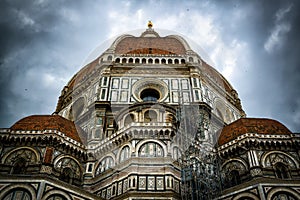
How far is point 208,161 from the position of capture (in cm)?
2078

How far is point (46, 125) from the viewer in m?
21.0

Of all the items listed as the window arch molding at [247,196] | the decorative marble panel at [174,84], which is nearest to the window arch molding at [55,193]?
the window arch molding at [247,196]

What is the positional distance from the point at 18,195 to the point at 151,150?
26.7ft

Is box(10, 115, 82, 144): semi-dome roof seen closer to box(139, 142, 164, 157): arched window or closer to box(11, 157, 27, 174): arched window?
box(11, 157, 27, 174): arched window

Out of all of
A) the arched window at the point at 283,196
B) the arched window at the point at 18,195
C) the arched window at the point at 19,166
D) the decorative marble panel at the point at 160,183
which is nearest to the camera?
the arched window at the point at 18,195

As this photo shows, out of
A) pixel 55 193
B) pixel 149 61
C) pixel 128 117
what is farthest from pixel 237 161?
pixel 149 61

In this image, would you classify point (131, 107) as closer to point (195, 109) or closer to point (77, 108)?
point (195, 109)

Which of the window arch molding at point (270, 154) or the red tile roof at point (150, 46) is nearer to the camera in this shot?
the window arch molding at point (270, 154)

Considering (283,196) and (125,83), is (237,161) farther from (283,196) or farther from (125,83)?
(125,83)

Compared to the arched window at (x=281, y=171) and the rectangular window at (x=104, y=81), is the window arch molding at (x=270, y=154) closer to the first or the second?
the arched window at (x=281, y=171)

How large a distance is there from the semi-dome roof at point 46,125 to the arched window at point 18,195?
5127mm

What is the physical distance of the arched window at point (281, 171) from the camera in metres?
18.9

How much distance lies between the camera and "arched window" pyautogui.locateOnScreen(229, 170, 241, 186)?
1970 cm

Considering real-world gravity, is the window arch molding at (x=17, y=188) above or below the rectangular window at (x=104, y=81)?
below
